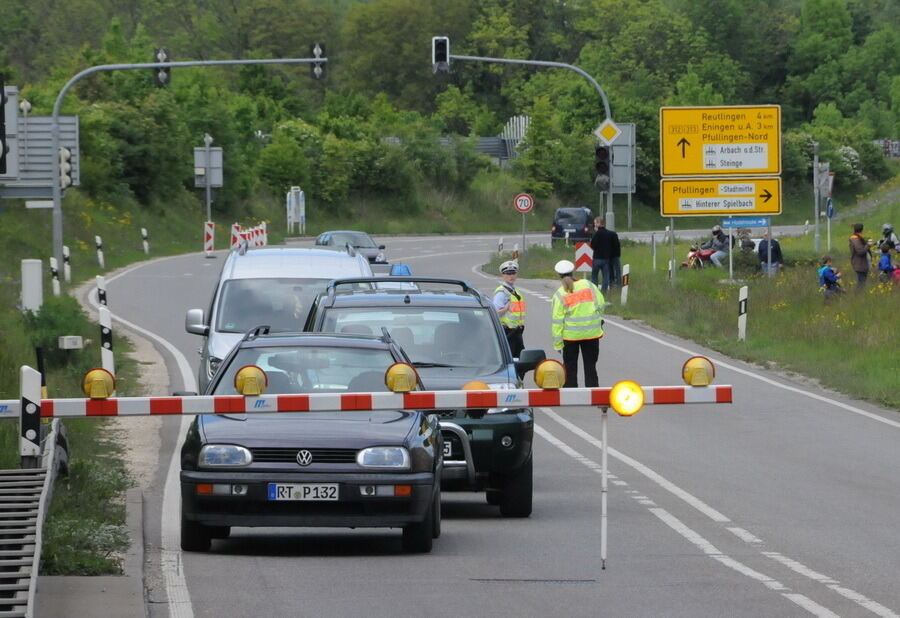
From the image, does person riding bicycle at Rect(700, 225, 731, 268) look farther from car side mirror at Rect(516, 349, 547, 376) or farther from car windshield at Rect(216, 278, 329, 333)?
car side mirror at Rect(516, 349, 547, 376)

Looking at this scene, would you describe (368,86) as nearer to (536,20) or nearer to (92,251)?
(536,20)

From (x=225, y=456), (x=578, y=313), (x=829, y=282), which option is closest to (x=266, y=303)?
(x=578, y=313)

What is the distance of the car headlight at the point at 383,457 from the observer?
1043cm

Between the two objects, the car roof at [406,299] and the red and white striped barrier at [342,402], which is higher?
the car roof at [406,299]

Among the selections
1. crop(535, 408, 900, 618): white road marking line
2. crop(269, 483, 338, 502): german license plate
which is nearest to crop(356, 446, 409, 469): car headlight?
crop(269, 483, 338, 502): german license plate

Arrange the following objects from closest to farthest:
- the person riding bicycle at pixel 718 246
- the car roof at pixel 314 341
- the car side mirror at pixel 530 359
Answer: the car roof at pixel 314 341 < the car side mirror at pixel 530 359 < the person riding bicycle at pixel 718 246

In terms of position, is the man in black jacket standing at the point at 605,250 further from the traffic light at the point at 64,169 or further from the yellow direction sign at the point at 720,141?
the traffic light at the point at 64,169

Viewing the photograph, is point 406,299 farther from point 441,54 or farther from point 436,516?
point 441,54

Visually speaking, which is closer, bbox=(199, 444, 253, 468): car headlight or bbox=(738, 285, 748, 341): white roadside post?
bbox=(199, 444, 253, 468): car headlight

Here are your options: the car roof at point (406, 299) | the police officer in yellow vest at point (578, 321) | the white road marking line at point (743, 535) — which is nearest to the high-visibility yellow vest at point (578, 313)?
the police officer in yellow vest at point (578, 321)

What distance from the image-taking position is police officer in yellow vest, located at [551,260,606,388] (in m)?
19.5

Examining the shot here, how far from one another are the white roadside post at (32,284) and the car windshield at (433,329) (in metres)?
7.78

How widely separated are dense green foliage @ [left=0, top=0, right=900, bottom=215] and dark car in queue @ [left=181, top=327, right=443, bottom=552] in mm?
71736

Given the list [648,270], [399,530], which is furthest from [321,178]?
[399,530]
